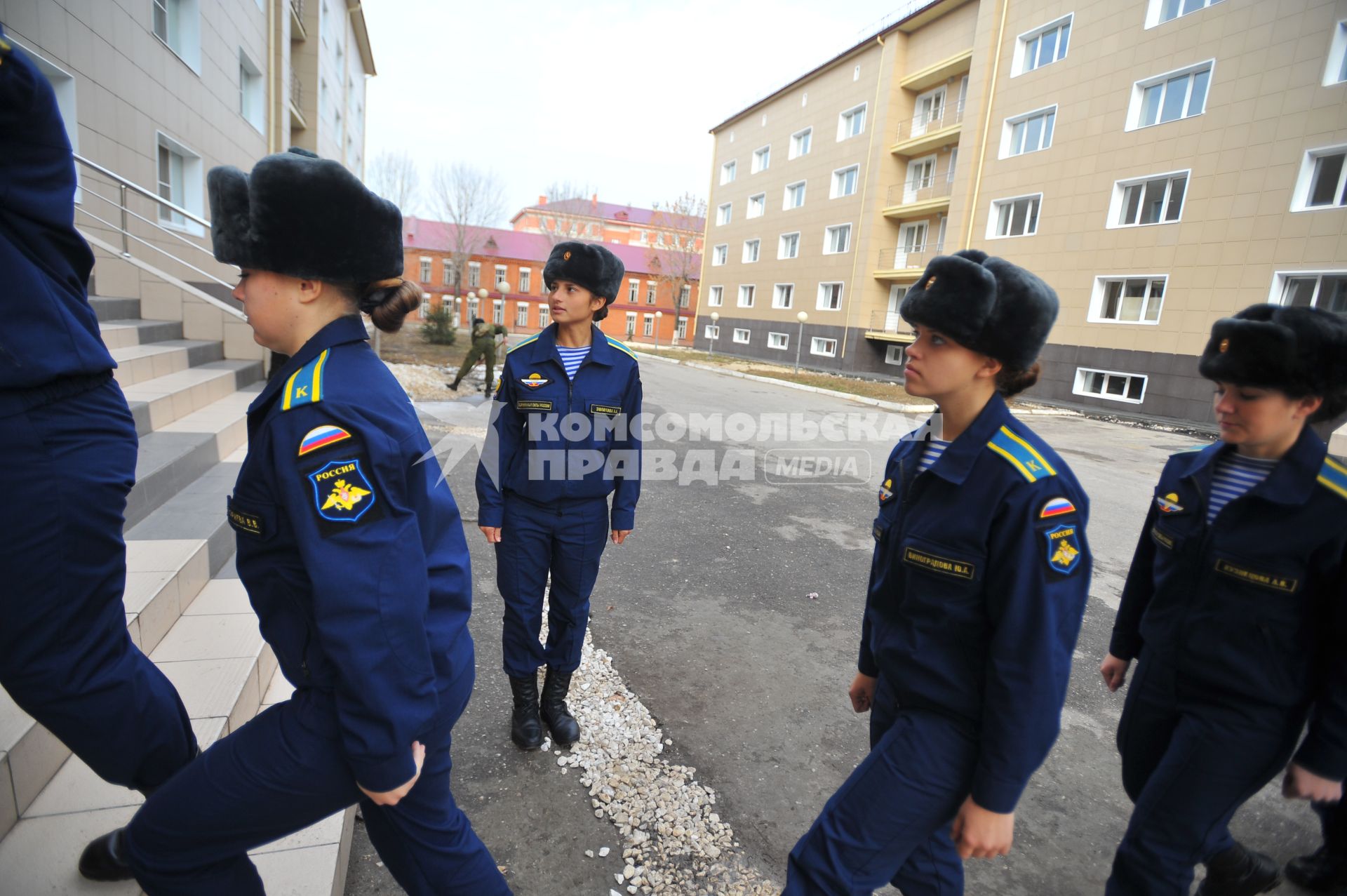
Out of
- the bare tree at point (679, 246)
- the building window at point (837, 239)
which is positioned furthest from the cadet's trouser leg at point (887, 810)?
the bare tree at point (679, 246)

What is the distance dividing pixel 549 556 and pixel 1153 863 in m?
2.36

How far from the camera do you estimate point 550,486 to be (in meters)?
2.91

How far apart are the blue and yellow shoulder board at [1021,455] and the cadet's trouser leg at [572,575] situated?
1769 mm

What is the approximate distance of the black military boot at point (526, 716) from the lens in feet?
9.55

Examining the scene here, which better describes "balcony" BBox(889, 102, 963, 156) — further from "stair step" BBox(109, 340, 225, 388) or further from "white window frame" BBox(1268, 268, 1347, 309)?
"stair step" BBox(109, 340, 225, 388)

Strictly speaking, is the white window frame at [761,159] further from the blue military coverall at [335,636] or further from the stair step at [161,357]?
the blue military coverall at [335,636]

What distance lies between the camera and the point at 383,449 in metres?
1.32

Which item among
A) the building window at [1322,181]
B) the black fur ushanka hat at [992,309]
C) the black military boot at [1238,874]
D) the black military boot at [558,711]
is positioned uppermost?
the building window at [1322,181]

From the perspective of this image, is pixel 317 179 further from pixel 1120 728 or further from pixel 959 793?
pixel 1120 728

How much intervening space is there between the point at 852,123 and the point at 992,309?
32810 mm

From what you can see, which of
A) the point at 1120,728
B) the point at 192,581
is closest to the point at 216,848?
the point at 192,581

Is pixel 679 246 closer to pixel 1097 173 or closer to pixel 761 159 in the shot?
pixel 761 159

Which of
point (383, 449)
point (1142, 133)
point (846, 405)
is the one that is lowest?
point (846, 405)

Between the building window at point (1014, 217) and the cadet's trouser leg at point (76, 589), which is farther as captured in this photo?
the building window at point (1014, 217)
